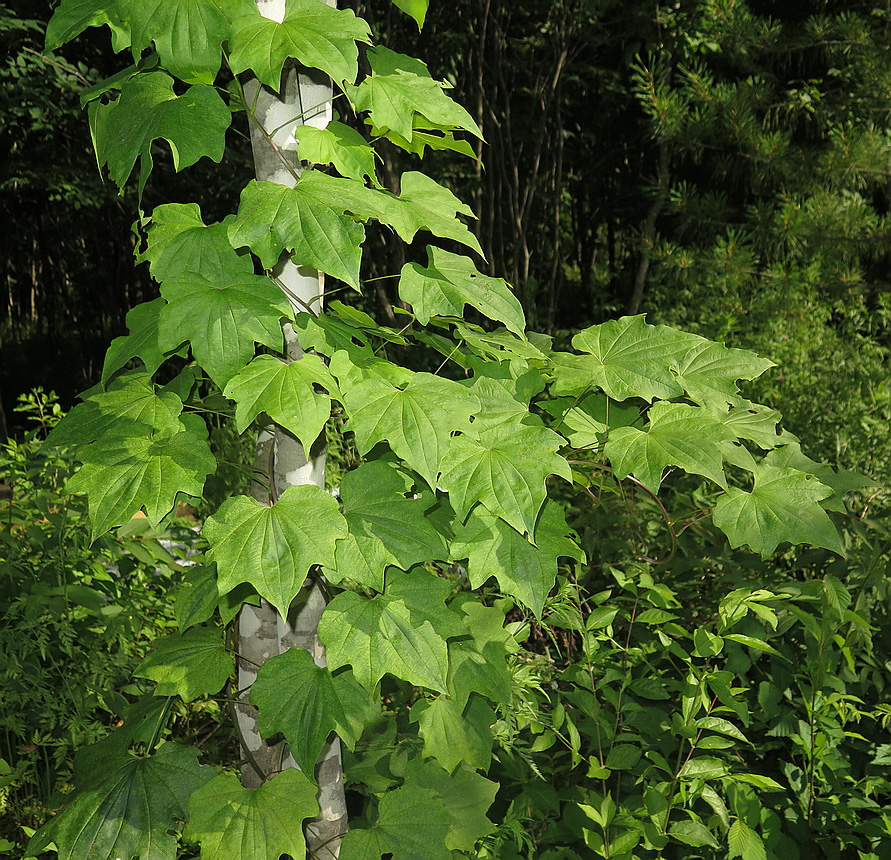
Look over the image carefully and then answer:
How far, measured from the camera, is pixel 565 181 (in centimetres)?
601

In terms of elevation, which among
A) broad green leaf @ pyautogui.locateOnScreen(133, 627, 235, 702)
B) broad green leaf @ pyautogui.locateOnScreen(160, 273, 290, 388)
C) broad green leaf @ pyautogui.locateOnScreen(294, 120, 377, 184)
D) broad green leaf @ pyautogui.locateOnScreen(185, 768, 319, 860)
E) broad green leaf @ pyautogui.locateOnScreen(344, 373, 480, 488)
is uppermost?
broad green leaf @ pyautogui.locateOnScreen(294, 120, 377, 184)

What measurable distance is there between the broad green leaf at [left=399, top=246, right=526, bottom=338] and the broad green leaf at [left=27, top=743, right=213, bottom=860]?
69cm

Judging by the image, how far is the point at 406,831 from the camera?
1.06 m

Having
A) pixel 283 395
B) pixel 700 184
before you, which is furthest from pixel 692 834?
pixel 700 184

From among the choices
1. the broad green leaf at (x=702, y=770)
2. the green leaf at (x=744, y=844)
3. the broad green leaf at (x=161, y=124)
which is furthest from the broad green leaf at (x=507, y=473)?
the green leaf at (x=744, y=844)

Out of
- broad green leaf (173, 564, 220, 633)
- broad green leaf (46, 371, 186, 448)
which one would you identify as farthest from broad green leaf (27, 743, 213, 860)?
broad green leaf (46, 371, 186, 448)

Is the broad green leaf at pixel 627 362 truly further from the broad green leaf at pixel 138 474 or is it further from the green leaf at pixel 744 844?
the green leaf at pixel 744 844

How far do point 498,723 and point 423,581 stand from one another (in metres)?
0.63

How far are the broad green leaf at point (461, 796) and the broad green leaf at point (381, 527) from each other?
1.40 feet

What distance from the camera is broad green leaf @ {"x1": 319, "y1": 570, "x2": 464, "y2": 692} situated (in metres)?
0.92

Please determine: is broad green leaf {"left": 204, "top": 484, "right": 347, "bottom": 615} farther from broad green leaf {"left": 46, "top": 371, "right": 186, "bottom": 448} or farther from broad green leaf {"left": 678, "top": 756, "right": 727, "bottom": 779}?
broad green leaf {"left": 678, "top": 756, "right": 727, "bottom": 779}

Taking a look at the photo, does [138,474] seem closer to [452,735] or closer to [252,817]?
[252,817]

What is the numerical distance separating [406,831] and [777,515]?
653 millimetres

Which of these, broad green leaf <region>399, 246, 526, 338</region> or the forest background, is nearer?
broad green leaf <region>399, 246, 526, 338</region>
